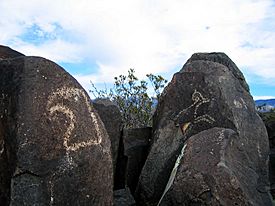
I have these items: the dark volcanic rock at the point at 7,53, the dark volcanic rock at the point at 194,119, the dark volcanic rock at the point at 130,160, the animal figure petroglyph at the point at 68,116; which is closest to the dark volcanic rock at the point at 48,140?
the animal figure petroglyph at the point at 68,116

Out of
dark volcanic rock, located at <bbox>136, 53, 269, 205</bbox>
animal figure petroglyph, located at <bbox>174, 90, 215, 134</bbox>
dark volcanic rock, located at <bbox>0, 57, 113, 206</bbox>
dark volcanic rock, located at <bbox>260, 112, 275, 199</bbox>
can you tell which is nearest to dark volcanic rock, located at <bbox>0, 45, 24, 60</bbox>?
dark volcanic rock, located at <bbox>0, 57, 113, 206</bbox>

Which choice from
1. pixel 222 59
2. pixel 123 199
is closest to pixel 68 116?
pixel 123 199

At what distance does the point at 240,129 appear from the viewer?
24.9ft

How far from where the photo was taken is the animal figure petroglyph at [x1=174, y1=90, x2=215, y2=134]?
7664 millimetres

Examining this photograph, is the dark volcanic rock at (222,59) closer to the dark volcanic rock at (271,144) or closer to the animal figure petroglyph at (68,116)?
the dark volcanic rock at (271,144)

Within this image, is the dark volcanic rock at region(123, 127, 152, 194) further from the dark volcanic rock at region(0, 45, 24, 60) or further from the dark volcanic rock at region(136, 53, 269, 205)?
the dark volcanic rock at region(0, 45, 24, 60)

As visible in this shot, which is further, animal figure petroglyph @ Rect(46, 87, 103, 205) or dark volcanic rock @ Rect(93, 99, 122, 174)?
dark volcanic rock @ Rect(93, 99, 122, 174)

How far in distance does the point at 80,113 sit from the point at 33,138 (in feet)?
2.33

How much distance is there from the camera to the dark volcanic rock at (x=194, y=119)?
23.9 feet

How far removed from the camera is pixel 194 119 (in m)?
7.71

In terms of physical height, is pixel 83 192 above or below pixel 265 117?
below

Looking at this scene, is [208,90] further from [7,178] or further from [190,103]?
[7,178]

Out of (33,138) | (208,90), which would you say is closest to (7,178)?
(33,138)

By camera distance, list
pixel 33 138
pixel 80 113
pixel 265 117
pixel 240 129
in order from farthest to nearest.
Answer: pixel 265 117, pixel 240 129, pixel 80 113, pixel 33 138
